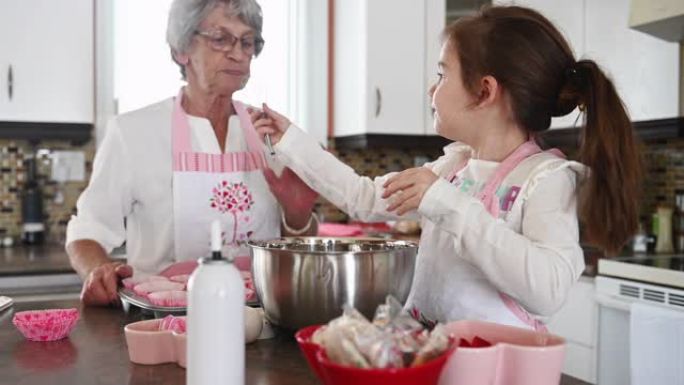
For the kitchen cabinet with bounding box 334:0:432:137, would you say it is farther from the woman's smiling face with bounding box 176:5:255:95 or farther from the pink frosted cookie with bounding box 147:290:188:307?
the pink frosted cookie with bounding box 147:290:188:307

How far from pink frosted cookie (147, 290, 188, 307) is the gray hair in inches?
27.0

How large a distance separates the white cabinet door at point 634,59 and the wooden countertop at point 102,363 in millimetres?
1857

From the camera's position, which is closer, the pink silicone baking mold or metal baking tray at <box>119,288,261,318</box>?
the pink silicone baking mold

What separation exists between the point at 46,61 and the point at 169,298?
6.01ft

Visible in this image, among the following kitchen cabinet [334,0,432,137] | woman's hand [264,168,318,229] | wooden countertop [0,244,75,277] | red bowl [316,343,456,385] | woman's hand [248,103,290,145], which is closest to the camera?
red bowl [316,343,456,385]

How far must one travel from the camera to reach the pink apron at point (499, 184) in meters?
1.18

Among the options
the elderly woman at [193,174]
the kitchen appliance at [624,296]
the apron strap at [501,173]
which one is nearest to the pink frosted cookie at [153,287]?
the elderly woman at [193,174]

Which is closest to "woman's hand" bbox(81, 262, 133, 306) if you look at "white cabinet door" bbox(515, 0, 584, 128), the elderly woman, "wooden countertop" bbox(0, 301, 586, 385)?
"wooden countertop" bbox(0, 301, 586, 385)

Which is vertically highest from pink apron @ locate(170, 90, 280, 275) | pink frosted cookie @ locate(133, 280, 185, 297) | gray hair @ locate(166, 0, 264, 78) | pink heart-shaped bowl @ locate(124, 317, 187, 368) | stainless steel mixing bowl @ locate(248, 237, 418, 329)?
gray hair @ locate(166, 0, 264, 78)

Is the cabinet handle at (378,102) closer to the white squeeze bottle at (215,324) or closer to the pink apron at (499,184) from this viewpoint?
the pink apron at (499,184)

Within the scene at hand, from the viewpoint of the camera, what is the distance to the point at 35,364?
3.17 ft

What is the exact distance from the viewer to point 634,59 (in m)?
2.61

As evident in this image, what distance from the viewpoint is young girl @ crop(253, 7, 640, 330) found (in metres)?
1.01

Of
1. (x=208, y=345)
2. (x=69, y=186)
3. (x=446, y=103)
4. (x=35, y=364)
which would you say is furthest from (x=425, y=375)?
(x=69, y=186)
